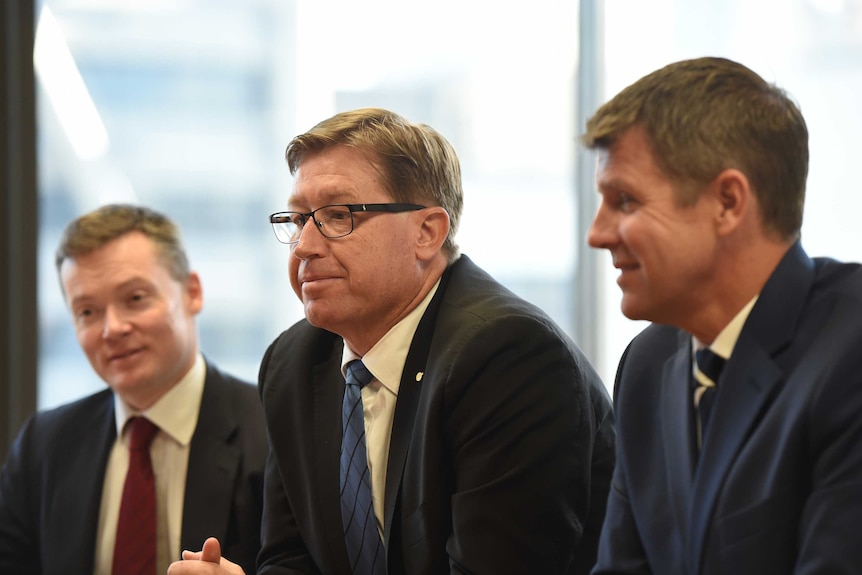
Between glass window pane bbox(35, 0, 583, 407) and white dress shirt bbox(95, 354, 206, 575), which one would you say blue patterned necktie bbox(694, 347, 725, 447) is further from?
glass window pane bbox(35, 0, 583, 407)

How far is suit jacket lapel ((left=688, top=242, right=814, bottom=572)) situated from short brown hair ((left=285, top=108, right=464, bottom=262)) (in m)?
0.90

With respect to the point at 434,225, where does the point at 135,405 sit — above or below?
below

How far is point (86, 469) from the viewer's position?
9.21ft

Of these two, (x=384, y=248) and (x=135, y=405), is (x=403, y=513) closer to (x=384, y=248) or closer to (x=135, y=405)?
(x=384, y=248)

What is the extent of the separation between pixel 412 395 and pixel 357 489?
24 cm

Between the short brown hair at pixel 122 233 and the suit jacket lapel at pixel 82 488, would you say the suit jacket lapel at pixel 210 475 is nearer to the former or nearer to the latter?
the suit jacket lapel at pixel 82 488

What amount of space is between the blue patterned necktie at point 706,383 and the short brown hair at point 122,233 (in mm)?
1791

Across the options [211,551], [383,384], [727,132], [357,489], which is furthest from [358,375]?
[727,132]

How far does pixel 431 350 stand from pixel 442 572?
1.48 feet

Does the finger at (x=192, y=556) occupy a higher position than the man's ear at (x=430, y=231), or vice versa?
the man's ear at (x=430, y=231)

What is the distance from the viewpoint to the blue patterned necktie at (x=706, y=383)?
1.59 m

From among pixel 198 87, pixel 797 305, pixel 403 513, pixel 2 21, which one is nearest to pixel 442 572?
pixel 403 513

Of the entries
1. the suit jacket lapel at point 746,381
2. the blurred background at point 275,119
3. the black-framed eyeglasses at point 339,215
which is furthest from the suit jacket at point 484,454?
the blurred background at point 275,119

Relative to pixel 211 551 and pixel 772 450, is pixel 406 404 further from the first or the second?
pixel 772 450
